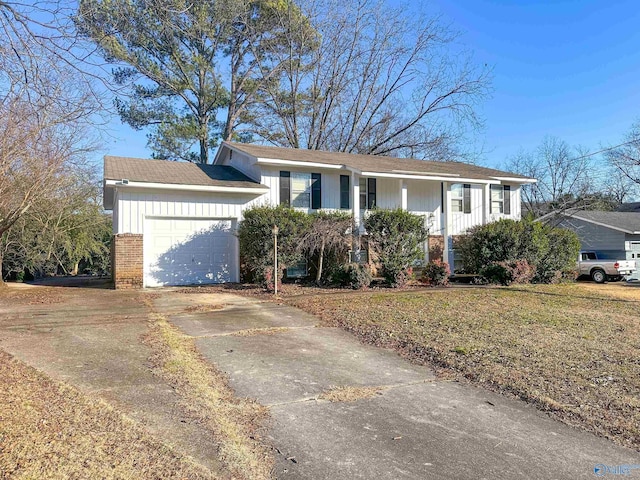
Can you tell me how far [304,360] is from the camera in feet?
18.4

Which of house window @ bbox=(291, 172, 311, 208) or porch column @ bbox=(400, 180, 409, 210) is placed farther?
porch column @ bbox=(400, 180, 409, 210)

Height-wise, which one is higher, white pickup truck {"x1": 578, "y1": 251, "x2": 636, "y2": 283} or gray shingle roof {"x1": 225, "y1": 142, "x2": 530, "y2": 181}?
gray shingle roof {"x1": 225, "y1": 142, "x2": 530, "y2": 181}

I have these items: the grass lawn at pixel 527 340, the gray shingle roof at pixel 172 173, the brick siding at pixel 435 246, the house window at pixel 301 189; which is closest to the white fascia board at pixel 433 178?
the house window at pixel 301 189

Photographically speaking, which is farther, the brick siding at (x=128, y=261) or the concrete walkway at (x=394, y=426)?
the brick siding at (x=128, y=261)

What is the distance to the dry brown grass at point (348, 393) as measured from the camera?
4281 millimetres

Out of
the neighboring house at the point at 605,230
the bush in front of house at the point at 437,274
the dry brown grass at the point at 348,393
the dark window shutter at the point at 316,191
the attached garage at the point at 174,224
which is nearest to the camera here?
the dry brown grass at the point at 348,393

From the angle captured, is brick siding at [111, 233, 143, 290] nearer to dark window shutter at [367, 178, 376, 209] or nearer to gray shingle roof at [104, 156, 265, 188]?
gray shingle roof at [104, 156, 265, 188]

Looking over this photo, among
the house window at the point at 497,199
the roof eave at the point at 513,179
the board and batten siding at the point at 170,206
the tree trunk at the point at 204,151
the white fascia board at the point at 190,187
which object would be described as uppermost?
the tree trunk at the point at 204,151

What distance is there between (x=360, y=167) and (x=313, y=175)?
5.87ft

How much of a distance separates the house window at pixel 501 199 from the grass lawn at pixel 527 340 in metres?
8.62

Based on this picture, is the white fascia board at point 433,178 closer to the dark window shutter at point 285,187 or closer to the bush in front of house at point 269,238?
the dark window shutter at point 285,187

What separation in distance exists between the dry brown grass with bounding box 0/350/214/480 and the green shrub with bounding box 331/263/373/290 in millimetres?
9786

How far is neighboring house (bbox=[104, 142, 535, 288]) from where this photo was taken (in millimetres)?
13617

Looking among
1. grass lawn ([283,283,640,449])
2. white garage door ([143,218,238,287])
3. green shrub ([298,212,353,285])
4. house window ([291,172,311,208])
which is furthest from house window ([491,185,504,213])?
white garage door ([143,218,238,287])
